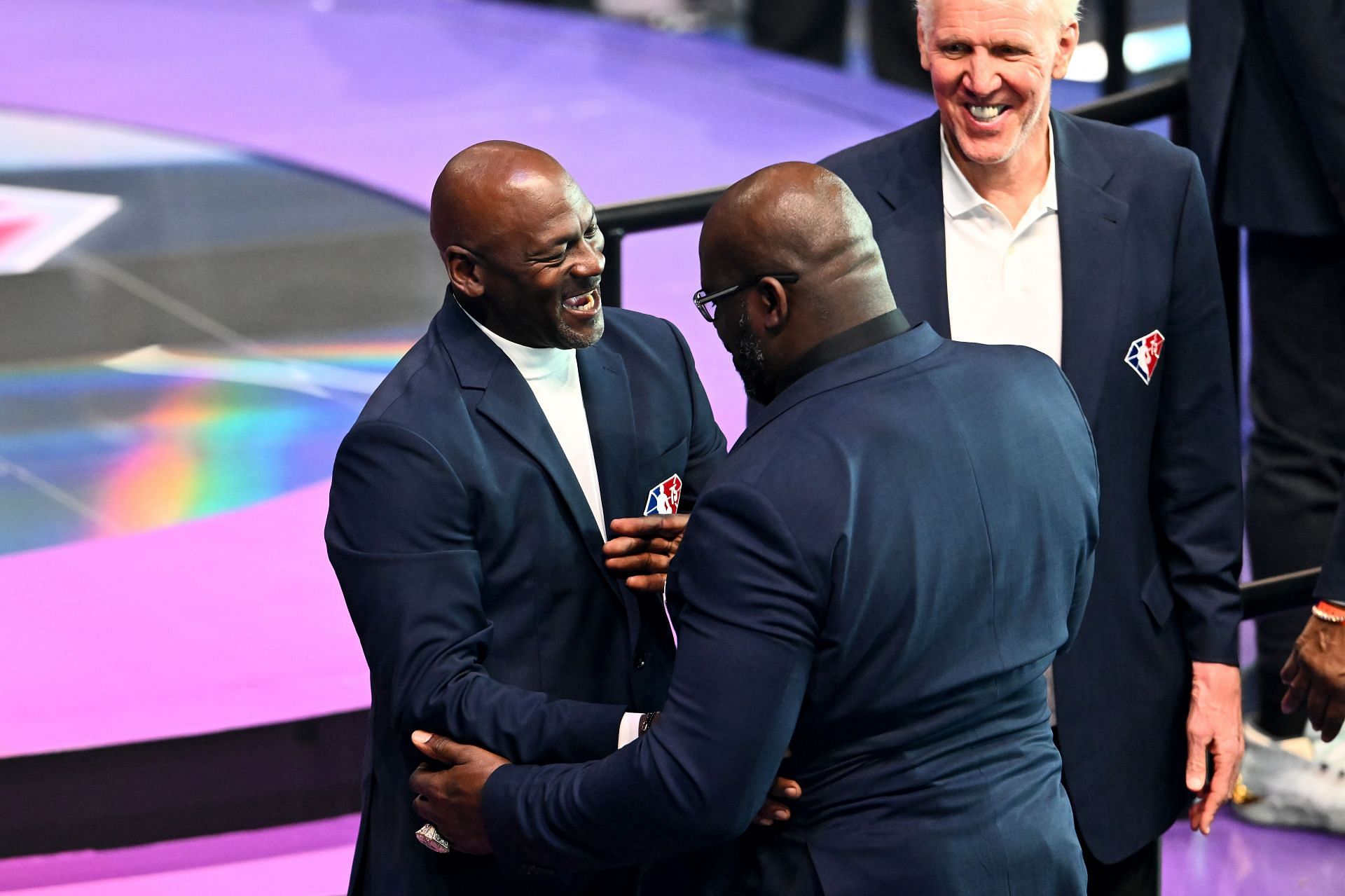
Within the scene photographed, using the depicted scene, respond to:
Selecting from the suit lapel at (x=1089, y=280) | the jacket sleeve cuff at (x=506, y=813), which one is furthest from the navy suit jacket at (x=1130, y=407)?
the jacket sleeve cuff at (x=506, y=813)

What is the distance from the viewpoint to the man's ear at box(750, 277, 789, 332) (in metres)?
1.81

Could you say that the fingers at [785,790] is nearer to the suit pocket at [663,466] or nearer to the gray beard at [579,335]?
the suit pocket at [663,466]

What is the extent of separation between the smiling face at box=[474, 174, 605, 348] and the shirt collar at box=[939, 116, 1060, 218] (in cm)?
57

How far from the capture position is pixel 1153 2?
9.98 meters

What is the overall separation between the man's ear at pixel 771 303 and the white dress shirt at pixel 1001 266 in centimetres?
60

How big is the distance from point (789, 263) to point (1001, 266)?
0.68m

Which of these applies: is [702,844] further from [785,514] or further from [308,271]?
[308,271]

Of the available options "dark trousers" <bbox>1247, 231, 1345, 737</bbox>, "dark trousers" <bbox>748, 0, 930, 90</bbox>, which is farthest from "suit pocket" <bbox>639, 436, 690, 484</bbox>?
"dark trousers" <bbox>748, 0, 930, 90</bbox>

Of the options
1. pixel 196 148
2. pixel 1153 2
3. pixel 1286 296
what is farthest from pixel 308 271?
pixel 1153 2

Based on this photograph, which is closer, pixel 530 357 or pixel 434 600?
pixel 434 600

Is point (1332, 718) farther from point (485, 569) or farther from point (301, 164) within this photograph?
point (301, 164)

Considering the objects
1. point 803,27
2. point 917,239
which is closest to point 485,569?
point 917,239

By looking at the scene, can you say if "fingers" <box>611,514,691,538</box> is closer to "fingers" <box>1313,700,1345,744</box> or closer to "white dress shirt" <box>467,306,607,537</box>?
"white dress shirt" <box>467,306,607,537</box>

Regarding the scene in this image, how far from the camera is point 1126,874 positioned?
256 centimetres
